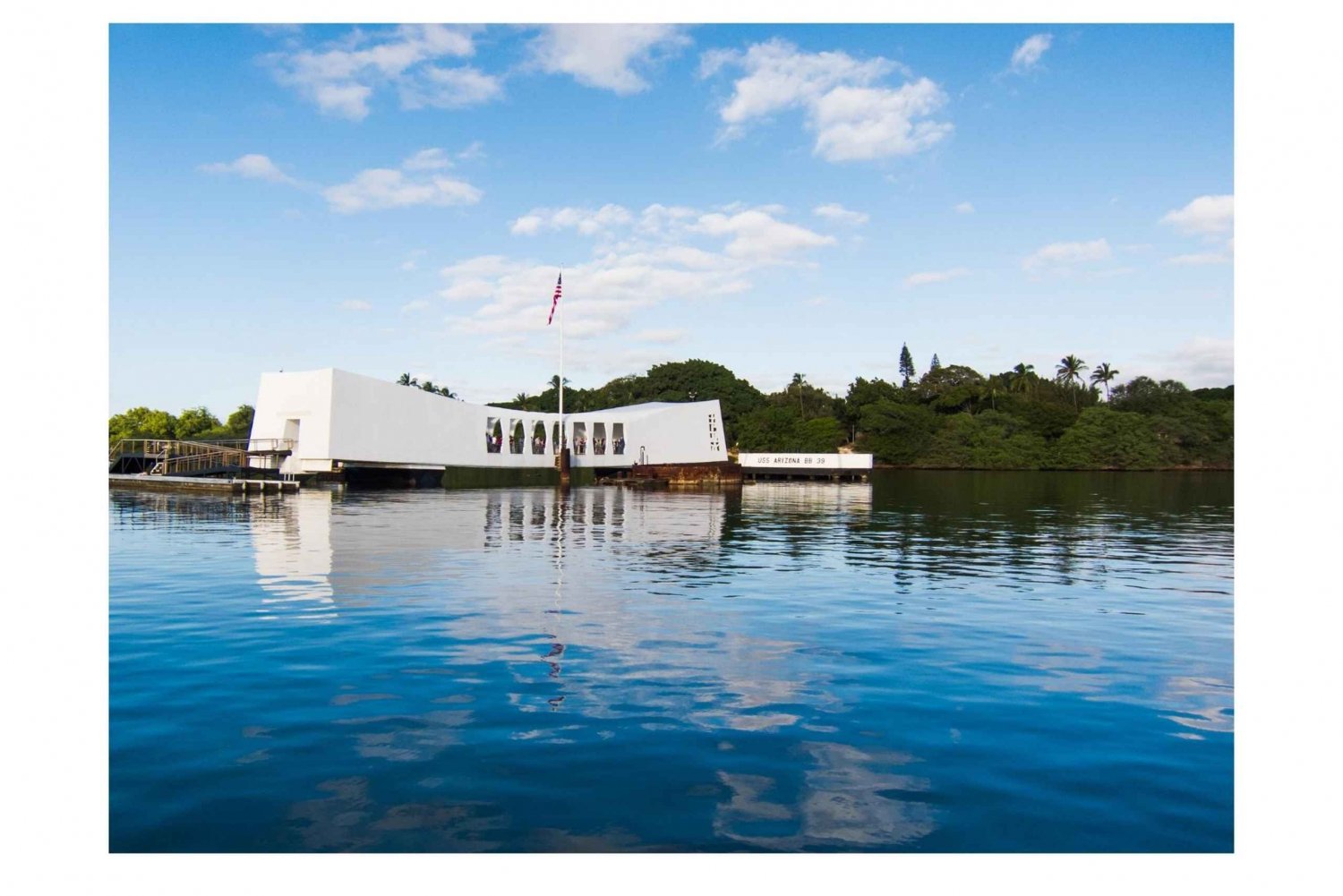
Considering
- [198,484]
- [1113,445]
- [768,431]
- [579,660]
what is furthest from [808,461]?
[579,660]

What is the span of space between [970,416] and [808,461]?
35.9 meters

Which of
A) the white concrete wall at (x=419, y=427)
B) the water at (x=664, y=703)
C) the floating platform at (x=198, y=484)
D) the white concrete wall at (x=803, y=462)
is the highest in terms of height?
the white concrete wall at (x=419, y=427)

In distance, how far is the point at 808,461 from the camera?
71000 mm

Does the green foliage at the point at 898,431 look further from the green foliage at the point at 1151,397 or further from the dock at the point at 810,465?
the dock at the point at 810,465

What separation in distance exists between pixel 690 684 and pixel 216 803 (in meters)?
3.98

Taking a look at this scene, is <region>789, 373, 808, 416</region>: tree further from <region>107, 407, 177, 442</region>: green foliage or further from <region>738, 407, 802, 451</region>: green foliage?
<region>107, 407, 177, 442</region>: green foliage

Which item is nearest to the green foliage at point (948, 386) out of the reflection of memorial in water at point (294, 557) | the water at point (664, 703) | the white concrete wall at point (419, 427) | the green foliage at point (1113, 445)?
the green foliage at point (1113, 445)

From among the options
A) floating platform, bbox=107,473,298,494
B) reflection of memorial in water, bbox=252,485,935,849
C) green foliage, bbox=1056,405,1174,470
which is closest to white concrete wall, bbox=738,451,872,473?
floating platform, bbox=107,473,298,494

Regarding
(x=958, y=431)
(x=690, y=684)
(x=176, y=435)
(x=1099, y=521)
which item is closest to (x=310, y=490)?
(x=1099, y=521)

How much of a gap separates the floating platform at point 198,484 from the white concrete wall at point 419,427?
4577 mm

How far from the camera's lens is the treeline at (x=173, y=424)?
91125mm

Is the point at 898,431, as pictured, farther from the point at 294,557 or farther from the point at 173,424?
the point at 294,557

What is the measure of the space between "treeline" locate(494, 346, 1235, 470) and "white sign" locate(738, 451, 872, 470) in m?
21.8
